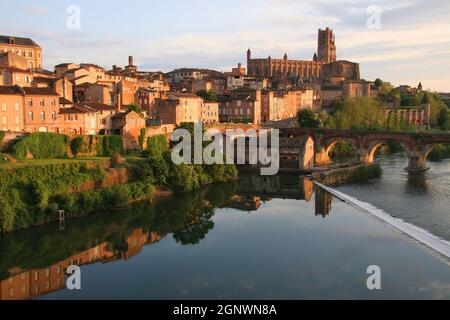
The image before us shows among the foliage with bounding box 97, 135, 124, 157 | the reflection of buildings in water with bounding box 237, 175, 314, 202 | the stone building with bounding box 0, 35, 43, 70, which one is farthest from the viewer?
the stone building with bounding box 0, 35, 43, 70

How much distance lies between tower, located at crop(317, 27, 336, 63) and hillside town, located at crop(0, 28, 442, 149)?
26.2m

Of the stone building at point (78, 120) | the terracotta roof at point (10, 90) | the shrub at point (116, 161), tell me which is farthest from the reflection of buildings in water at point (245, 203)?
the terracotta roof at point (10, 90)

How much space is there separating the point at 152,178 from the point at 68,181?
16.3 ft

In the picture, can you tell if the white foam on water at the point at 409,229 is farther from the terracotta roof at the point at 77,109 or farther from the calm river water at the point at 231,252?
the terracotta roof at the point at 77,109

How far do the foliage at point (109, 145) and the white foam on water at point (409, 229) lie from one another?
1310 cm

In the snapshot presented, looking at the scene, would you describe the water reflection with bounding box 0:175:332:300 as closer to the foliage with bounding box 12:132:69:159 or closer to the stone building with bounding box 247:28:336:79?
the foliage with bounding box 12:132:69:159

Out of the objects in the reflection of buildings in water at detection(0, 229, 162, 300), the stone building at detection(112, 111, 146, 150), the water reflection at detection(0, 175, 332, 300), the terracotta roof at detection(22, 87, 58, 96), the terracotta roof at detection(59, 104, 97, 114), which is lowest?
the reflection of buildings in water at detection(0, 229, 162, 300)

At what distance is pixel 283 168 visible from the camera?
121 ft

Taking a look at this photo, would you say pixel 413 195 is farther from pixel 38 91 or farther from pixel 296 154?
pixel 38 91

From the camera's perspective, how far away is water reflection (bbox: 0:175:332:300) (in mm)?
15639

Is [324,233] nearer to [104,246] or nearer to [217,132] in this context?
[104,246]

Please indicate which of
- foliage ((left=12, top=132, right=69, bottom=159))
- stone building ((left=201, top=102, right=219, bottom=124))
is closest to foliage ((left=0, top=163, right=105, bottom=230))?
foliage ((left=12, top=132, right=69, bottom=159))

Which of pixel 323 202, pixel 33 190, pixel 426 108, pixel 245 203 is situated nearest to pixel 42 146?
pixel 33 190

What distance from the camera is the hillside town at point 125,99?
27.7 metres
